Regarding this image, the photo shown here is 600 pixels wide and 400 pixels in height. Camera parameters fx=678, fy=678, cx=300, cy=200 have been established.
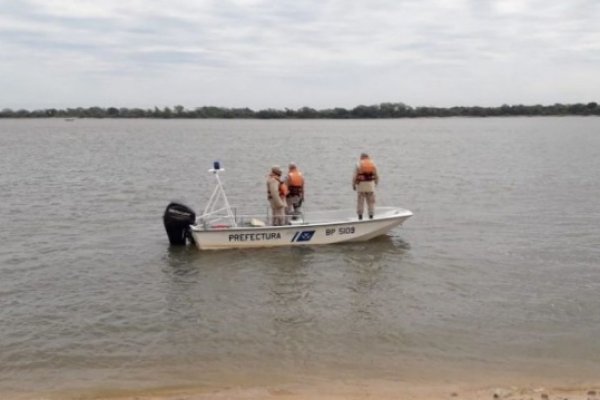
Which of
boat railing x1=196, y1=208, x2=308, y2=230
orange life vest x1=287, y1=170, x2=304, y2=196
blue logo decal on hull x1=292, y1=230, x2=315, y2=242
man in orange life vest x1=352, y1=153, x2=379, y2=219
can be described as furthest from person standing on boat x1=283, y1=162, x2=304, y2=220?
man in orange life vest x1=352, y1=153, x2=379, y2=219

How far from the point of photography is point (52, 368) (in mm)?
9336

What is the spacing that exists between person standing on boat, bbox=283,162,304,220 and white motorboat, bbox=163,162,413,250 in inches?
9.9

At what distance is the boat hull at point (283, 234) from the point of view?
54.0 ft

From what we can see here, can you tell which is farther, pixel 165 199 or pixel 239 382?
pixel 165 199

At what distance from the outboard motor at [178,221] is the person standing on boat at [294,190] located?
2.50 m

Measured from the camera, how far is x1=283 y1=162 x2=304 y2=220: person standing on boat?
1747 cm

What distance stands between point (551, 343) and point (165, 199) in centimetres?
1873

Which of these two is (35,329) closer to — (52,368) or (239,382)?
(52,368)

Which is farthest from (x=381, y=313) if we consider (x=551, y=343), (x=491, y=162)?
(x=491, y=162)

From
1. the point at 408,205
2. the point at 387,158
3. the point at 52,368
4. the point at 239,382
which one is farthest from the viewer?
the point at 387,158

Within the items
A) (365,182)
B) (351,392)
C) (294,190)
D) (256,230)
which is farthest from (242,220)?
(351,392)

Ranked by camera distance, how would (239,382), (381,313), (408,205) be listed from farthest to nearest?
1. (408,205)
2. (381,313)
3. (239,382)

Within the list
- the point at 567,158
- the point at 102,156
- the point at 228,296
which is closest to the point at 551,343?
the point at 228,296

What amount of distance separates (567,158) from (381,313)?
124 ft
